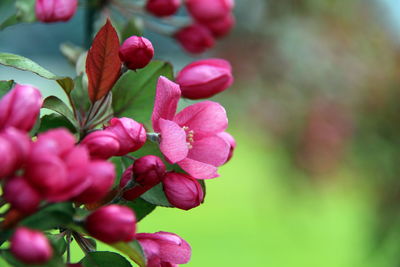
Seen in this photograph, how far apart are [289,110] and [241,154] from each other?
523 centimetres

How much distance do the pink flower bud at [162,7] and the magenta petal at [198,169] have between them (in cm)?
53

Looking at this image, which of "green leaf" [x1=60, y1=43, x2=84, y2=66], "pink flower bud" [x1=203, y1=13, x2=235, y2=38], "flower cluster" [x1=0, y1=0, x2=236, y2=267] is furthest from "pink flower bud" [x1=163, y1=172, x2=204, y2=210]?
"pink flower bud" [x1=203, y1=13, x2=235, y2=38]

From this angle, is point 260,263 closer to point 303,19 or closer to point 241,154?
point 303,19

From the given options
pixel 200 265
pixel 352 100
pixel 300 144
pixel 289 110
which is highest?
pixel 352 100

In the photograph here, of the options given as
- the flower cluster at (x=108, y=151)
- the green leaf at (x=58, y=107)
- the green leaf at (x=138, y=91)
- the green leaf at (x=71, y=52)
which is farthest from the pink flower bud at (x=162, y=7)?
the green leaf at (x=58, y=107)

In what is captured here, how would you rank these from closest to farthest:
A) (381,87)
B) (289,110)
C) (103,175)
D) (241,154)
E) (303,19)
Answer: (103,175), (381,87), (303,19), (289,110), (241,154)

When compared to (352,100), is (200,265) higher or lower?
lower

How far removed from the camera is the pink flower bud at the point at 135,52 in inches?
28.7

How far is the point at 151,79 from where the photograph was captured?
86 cm

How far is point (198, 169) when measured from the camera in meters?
0.73

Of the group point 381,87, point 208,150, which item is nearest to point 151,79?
point 208,150

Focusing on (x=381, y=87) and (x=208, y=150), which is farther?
(x=381, y=87)

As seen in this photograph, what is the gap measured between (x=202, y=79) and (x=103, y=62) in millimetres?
124

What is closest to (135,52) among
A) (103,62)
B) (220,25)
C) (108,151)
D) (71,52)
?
(103,62)
